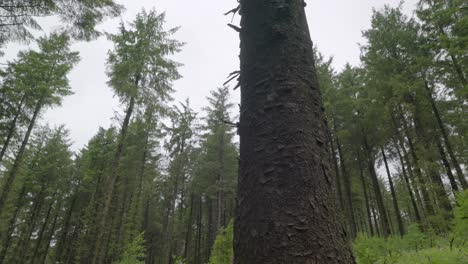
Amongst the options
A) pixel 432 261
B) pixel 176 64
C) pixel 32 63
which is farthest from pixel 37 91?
pixel 432 261

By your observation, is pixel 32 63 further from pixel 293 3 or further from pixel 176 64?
pixel 293 3

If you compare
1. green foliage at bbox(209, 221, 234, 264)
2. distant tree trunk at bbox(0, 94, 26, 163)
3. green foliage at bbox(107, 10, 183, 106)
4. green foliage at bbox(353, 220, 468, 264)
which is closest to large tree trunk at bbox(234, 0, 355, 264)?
green foliage at bbox(353, 220, 468, 264)

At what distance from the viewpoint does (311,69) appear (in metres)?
1.35

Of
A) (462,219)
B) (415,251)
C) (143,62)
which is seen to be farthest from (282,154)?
(143,62)

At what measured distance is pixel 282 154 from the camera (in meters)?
1.07

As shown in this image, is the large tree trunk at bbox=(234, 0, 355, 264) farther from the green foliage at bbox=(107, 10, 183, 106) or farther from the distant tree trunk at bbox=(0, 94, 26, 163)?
the distant tree trunk at bbox=(0, 94, 26, 163)

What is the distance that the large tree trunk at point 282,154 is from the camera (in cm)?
93

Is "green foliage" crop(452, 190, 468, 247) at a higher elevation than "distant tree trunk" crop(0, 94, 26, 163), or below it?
below

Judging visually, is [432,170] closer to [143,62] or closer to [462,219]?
[462,219]

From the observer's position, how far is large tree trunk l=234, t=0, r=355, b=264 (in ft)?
3.07

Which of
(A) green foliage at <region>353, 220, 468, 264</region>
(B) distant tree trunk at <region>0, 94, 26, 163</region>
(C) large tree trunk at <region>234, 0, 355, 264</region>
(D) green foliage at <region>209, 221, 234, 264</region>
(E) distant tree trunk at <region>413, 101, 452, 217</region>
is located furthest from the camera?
(B) distant tree trunk at <region>0, 94, 26, 163</region>

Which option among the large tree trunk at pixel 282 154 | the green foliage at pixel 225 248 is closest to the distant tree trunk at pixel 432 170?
the green foliage at pixel 225 248

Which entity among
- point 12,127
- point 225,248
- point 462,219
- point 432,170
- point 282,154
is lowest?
point 225,248

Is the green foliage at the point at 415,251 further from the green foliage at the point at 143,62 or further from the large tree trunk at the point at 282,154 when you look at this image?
the green foliage at the point at 143,62
